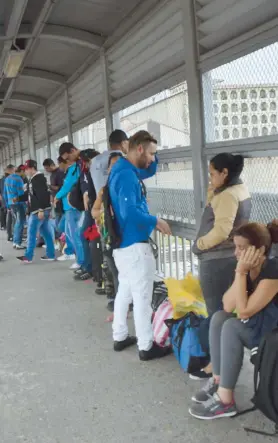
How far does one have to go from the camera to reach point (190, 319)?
3.35 metres

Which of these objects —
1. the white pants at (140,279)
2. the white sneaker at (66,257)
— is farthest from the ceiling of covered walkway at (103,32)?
the white sneaker at (66,257)

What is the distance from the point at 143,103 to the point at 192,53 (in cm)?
144

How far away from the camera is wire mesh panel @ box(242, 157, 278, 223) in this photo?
133 inches

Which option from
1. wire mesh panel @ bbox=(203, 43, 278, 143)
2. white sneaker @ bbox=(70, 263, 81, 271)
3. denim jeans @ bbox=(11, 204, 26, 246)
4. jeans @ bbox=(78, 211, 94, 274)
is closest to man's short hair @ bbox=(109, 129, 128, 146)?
wire mesh panel @ bbox=(203, 43, 278, 143)

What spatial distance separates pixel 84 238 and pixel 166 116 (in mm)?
1942

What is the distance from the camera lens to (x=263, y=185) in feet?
11.5

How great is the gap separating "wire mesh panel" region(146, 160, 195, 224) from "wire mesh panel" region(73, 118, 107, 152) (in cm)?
164

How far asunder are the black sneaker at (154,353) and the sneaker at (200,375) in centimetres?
40

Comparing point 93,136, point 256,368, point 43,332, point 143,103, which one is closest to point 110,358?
point 43,332

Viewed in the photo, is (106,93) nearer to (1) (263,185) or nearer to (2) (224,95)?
(2) (224,95)

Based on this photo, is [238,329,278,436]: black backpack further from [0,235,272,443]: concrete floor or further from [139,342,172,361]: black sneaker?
[139,342,172,361]: black sneaker

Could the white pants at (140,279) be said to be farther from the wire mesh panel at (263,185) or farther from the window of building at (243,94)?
the window of building at (243,94)

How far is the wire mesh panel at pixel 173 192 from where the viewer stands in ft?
14.9

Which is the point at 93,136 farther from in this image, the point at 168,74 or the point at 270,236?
the point at 270,236
